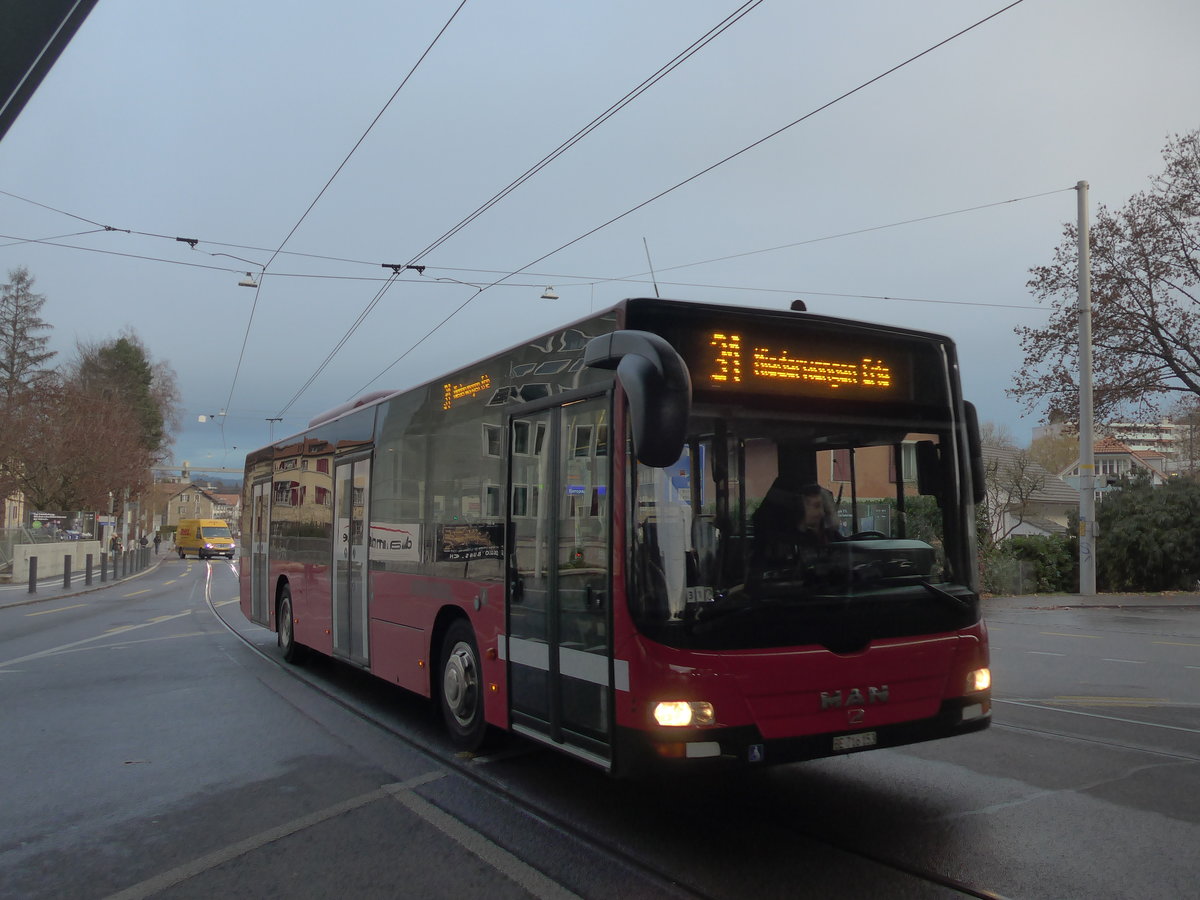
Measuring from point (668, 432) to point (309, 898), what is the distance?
2.50 meters

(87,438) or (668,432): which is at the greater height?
(87,438)

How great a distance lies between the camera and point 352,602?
8914mm

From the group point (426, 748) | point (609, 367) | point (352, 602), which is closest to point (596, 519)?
point (609, 367)

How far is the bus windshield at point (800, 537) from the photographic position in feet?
14.8

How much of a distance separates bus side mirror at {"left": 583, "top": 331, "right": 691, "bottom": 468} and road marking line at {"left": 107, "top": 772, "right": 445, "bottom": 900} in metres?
2.78

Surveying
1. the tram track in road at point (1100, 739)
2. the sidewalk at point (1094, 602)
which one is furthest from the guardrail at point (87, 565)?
the tram track in road at point (1100, 739)

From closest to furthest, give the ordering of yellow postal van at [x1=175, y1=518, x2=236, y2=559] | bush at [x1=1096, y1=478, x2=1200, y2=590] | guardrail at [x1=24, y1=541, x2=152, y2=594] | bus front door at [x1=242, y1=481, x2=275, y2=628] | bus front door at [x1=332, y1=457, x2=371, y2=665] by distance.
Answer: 1. bus front door at [x1=332, y1=457, x2=371, y2=665]
2. bus front door at [x1=242, y1=481, x2=275, y2=628]
3. bush at [x1=1096, y1=478, x2=1200, y2=590]
4. guardrail at [x1=24, y1=541, x2=152, y2=594]
5. yellow postal van at [x1=175, y1=518, x2=236, y2=559]

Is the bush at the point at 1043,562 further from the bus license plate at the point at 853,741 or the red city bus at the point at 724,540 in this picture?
the bus license plate at the point at 853,741

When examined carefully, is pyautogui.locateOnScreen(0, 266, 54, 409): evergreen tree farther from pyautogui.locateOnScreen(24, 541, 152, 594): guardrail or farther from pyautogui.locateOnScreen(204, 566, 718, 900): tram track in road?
pyautogui.locateOnScreen(204, 566, 718, 900): tram track in road

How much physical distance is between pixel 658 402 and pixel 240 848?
120 inches

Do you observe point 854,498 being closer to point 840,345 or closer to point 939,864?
point 840,345

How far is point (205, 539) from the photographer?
6512cm

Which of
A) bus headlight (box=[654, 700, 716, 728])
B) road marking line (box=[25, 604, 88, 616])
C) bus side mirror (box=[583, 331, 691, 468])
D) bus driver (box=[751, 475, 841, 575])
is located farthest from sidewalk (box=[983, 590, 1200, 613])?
road marking line (box=[25, 604, 88, 616])

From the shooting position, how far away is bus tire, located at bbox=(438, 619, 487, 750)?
6.48 meters
